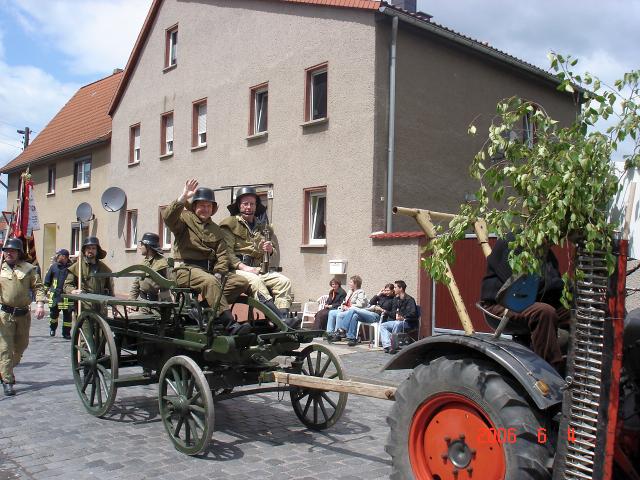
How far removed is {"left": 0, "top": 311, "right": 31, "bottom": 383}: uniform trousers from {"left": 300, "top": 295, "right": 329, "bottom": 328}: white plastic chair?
7.09m

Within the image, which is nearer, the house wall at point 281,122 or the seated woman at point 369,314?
the seated woman at point 369,314

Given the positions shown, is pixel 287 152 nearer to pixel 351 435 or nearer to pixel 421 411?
pixel 351 435

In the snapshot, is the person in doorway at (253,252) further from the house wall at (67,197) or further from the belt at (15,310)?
the house wall at (67,197)

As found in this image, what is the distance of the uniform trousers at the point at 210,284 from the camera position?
598 centimetres

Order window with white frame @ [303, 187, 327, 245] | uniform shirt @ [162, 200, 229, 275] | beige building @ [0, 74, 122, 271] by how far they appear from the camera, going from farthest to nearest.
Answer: beige building @ [0, 74, 122, 271] → window with white frame @ [303, 187, 327, 245] → uniform shirt @ [162, 200, 229, 275]

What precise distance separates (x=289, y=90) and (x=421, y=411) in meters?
13.6

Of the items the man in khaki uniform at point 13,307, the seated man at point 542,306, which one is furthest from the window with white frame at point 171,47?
the seated man at point 542,306

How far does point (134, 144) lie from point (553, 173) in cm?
2176

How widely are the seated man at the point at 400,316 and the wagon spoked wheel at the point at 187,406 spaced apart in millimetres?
6667

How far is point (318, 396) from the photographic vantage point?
6.09 meters

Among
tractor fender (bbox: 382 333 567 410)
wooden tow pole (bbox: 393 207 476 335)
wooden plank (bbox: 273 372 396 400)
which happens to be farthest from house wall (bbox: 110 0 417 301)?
tractor fender (bbox: 382 333 567 410)

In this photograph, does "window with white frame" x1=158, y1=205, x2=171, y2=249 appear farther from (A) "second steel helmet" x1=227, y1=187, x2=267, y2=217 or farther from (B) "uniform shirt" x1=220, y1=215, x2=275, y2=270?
(B) "uniform shirt" x1=220, y1=215, x2=275, y2=270

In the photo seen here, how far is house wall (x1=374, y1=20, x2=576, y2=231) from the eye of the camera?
14633 millimetres

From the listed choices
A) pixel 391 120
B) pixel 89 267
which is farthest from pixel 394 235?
pixel 89 267
